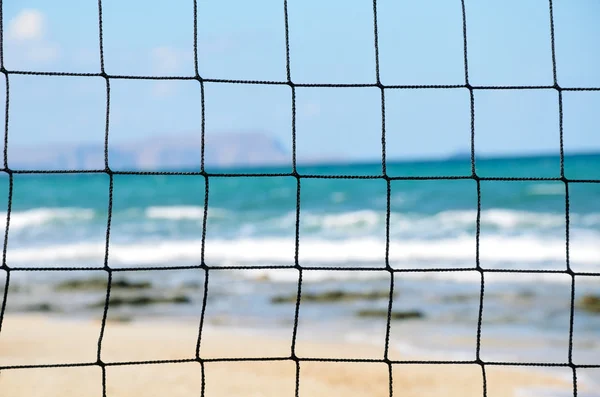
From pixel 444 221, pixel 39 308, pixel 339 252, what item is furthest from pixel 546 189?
pixel 39 308

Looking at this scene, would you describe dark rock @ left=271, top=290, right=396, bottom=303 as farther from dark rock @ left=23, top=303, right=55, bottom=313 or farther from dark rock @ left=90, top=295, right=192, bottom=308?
dark rock @ left=23, top=303, right=55, bottom=313

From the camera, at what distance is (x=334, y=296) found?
5211 mm

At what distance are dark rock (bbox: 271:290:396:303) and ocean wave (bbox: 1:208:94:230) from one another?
260 inches

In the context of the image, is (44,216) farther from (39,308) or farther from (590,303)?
(590,303)

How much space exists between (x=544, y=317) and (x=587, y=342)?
616 mm

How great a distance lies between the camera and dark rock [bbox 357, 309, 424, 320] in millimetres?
4594

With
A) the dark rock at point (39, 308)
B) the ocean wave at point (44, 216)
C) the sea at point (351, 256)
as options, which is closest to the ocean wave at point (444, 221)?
the sea at point (351, 256)

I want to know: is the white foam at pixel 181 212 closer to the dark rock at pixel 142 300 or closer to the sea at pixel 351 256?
the sea at pixel 351 256

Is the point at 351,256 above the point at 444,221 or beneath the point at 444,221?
beneath

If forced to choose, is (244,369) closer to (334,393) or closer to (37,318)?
(334,393)

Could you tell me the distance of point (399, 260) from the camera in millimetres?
7262

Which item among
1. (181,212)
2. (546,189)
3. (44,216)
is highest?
(546,189)

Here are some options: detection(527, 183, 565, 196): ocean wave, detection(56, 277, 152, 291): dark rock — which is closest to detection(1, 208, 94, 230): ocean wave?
detection(56, 277, 152, 291): dark rock

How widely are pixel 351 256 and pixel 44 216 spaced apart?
19.9 feet
